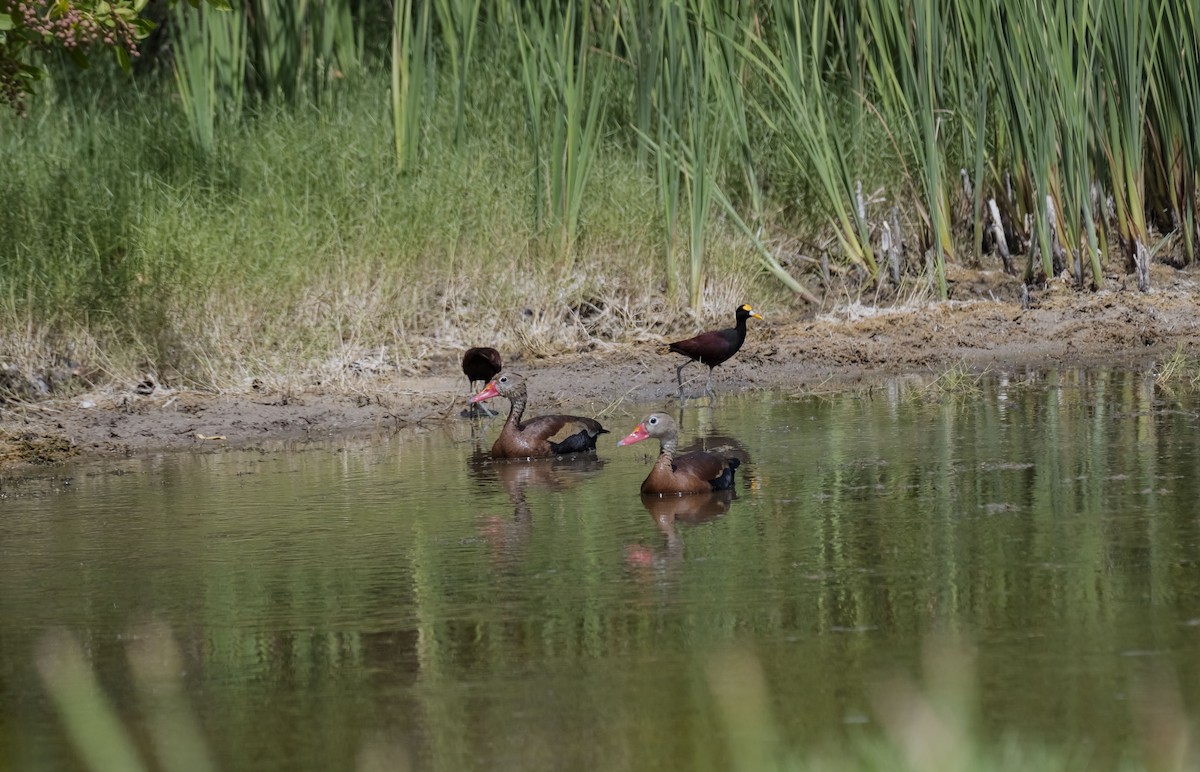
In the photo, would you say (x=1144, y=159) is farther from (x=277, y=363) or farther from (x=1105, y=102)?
(x=277, y=363)

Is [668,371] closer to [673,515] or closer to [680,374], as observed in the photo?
[680,374]

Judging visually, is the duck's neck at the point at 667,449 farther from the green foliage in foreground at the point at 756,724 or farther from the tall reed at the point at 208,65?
the tall reed at the point at 208,65

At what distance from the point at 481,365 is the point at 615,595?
5066 mm

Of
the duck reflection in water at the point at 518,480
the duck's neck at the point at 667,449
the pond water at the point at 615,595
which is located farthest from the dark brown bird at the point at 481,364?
→ the duck's neck at the point at 667,449

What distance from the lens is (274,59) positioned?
1391 cm

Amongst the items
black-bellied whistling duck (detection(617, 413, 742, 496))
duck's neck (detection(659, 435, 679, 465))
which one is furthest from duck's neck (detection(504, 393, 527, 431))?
black-bellied whistling duck (detection(617, 413, 742, 496))

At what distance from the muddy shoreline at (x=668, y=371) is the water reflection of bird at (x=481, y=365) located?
200 millimetres

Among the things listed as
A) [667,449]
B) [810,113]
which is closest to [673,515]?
[667,449]

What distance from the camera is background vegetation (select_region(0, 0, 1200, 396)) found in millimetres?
11469

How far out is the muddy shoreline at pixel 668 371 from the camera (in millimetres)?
10391

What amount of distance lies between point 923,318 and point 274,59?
18.2 ft

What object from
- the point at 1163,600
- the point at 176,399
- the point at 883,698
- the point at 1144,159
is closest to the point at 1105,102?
the point at 1144,159

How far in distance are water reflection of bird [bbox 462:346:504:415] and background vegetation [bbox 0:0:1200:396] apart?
35.1 inches

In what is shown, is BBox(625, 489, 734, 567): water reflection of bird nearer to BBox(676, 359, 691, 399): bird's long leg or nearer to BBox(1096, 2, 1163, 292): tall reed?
BBox(676, 359, 691, 399): bird's long leg
